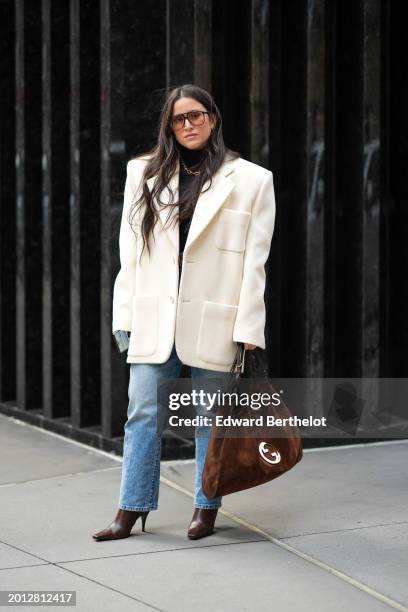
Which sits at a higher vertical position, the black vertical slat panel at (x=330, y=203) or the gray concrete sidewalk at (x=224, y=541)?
the black vertical slat panel at (x=330, y=203)

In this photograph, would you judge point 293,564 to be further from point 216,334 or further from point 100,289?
point 100,289

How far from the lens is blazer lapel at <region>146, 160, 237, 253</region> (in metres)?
5.11

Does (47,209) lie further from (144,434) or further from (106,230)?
(144,434)

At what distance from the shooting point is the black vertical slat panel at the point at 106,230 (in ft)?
23.1

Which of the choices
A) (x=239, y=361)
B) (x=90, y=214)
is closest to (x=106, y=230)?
(x=90, y=214)

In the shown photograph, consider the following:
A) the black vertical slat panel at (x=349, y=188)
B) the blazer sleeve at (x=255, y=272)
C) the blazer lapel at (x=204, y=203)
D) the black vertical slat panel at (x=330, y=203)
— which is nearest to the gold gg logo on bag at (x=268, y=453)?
the blazer sleeve at (x=255, y=272)

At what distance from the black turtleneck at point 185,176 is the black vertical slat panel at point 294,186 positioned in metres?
2.10

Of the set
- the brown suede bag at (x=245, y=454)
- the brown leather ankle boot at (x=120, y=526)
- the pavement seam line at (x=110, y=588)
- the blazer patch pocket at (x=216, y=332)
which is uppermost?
the blazer patch pocket at (x=216, y=332)

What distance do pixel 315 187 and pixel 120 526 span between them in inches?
113

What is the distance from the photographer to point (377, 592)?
14.6ft

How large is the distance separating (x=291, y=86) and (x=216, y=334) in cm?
272

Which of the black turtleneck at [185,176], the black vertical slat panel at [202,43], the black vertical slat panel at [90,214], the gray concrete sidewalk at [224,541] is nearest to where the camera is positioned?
the gray concrete sidewalk at [224,541]

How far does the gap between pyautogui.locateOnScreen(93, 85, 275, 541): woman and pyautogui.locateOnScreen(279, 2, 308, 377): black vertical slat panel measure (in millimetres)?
2138

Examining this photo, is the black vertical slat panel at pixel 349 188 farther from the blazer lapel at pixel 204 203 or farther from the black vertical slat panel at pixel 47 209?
the blazer lapel at pixel 204 203
